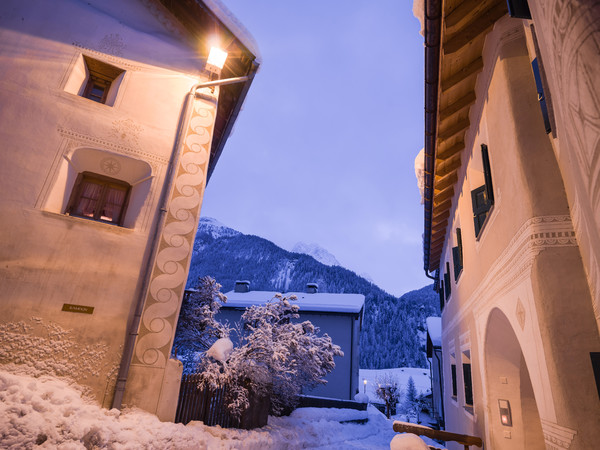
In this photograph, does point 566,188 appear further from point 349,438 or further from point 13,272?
point 349,438

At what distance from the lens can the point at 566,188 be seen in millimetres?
3396

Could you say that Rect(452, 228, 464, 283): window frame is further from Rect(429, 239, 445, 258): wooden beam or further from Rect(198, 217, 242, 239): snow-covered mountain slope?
Rect(198, 217, 242, 239): snow-covered mountain slope

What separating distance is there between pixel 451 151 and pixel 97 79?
7970 mm

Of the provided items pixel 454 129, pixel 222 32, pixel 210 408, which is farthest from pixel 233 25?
pixel 210 408

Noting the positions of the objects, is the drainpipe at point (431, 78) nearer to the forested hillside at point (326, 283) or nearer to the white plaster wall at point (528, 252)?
the white plaster wall at point (528, 252)

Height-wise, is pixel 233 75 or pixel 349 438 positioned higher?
pixel 233 75

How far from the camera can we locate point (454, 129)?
690 cm

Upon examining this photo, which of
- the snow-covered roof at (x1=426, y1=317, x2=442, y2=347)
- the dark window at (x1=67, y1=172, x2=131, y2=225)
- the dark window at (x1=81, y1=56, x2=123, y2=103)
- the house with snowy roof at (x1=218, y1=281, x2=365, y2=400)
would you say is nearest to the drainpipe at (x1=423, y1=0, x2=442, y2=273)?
the dark window at (x1=67, y1=172, x2=131, y2=225)

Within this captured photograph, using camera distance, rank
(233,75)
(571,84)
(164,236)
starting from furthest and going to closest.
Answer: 1. (233,75)
2. (164,236)
3. (571,84)

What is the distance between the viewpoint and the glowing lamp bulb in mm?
7918

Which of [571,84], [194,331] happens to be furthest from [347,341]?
[571,84]

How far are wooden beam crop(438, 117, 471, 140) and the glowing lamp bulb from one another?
5.15 metres

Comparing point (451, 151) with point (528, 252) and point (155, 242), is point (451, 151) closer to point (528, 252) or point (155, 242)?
point (528, 252)

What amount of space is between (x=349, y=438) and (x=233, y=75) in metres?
12.6
